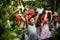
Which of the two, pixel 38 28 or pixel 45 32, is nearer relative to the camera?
pixel 45 32

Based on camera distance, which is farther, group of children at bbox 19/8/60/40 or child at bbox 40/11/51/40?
child at bbox 40/11/51/40

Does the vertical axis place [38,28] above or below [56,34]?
above

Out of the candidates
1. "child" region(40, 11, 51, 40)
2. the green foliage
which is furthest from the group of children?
the green foliage

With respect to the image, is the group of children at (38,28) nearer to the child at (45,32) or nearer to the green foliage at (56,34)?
the child at (45,32)

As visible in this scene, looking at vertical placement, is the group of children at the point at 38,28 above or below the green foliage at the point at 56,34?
above

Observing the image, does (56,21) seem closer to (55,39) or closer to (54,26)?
(54,26)

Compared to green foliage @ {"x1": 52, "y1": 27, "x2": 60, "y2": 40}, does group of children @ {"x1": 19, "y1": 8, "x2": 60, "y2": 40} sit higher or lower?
higher

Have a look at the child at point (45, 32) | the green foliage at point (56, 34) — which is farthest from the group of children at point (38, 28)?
the green foliage at point (56, 34)

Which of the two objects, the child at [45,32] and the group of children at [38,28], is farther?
the child at [45,32]

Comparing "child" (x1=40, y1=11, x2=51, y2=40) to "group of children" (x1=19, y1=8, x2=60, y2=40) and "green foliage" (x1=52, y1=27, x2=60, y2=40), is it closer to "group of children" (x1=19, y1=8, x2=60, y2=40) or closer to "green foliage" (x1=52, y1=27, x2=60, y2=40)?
"group of children" (x1=19, y1=8, x2=60, y2=40)

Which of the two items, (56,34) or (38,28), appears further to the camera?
(38,28)

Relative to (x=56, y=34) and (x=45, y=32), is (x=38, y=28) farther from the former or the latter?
(x=56, y=34)

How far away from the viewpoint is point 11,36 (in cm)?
127

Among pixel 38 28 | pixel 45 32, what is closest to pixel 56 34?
pixel 45 32
